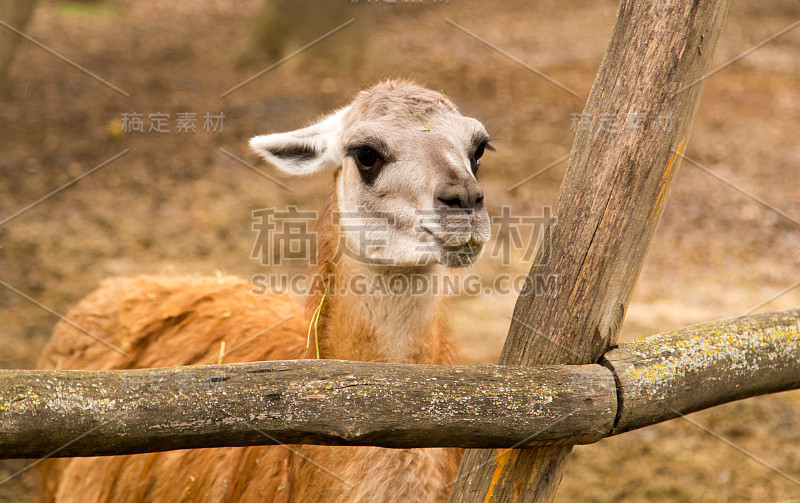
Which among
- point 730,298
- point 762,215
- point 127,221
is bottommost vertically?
point 127,221

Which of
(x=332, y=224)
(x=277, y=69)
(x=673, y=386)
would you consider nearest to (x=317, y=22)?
(x=277, y=69)

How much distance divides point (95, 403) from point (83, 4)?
11856mm

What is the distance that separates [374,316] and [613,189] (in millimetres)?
1008

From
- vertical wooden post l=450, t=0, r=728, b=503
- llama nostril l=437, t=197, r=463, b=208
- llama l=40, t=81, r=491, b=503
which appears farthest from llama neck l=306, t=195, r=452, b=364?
vertical wooden post l=450, t=0, r=728, b=503

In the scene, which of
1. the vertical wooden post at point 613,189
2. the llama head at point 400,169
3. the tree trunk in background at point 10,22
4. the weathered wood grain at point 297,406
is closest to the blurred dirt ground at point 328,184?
the llama head at point 400,169

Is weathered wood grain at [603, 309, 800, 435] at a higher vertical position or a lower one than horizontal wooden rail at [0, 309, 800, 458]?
higher

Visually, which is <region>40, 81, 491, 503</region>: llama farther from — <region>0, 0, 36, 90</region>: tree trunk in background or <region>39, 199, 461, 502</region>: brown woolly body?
<region>0, 0, 36, 90</region>: tree trunk in background

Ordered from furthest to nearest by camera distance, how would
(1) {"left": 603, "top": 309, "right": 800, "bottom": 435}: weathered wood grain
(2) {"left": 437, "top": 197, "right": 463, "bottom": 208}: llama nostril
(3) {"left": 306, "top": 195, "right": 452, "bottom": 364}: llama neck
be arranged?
(3) {"left": 306, "top": 195, "right": 452, "bottom": 364}: llama neck < (2) {"left": 437, "top": 197, "right": 463, "bottom": 208}: llama nostril < (1) {"left": 603, "top": 309, "right": 800, "bottom": 435}: weathered wood grain

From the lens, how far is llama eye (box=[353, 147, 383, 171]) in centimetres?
269

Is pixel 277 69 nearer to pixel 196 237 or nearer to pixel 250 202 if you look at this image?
pixel 250 202

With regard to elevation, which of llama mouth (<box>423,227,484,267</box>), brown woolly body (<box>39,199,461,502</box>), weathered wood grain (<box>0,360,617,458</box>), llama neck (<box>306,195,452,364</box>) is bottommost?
brown woolly body (<box>39,199,461,502</box>)

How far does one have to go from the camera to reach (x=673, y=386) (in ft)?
6.08

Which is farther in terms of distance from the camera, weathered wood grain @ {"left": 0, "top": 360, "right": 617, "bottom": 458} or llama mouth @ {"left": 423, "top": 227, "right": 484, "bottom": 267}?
llama mouth @ {"left": 423, "top": 227, "right": 484, "bottom": 267}

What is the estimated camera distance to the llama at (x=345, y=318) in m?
2.42
